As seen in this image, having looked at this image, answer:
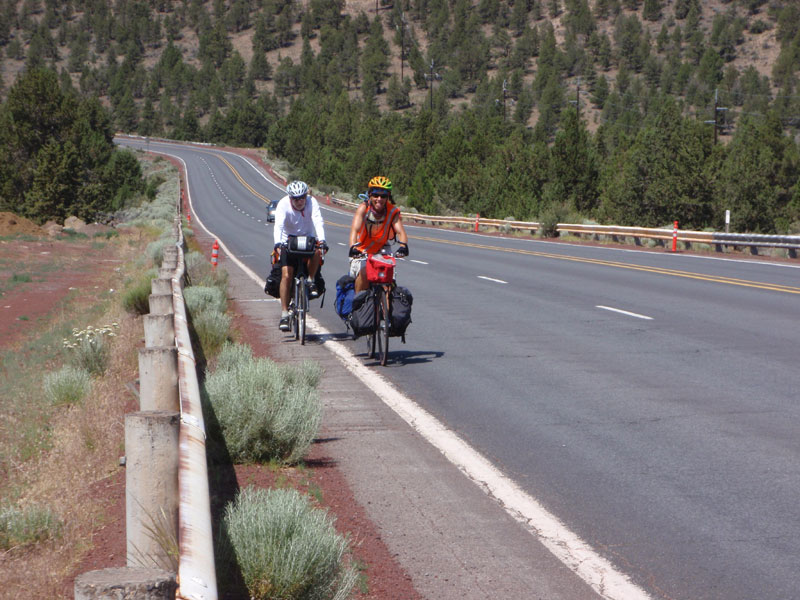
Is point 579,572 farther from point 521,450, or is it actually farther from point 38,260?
point 38,260

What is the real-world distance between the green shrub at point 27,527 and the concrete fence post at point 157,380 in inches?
30.5

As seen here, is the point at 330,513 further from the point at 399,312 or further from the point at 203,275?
the point at 203,275

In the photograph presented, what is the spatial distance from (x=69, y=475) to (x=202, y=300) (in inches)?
282

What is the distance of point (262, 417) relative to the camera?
22.0 feet

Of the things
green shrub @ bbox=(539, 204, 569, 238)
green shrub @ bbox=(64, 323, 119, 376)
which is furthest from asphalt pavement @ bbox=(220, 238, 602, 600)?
green shrub @ bbox=(539, 204, 569, 238)

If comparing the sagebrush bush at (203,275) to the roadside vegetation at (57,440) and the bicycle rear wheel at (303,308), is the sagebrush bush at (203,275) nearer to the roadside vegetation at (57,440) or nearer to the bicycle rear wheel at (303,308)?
the roadside vegetation at (57,440)

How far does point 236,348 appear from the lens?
30.2 ft

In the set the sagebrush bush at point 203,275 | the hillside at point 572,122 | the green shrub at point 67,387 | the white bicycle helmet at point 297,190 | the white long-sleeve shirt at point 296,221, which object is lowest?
the green shrub at point 67,387

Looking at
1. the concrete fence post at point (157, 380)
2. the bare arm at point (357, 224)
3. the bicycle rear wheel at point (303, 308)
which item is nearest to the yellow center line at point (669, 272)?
the bicycle rear wheel at point (303, 308)

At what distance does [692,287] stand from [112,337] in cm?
1060

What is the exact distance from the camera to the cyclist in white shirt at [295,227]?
40.1 ft

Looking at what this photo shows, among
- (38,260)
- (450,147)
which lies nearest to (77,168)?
(450,147)

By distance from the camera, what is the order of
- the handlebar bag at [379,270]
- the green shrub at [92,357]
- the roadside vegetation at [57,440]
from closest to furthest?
the roadside vegetation at [57,440] < the handlebar bag at [379,270] < the green shrub at [92,357]

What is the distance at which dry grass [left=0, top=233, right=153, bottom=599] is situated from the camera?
470 centimetres
